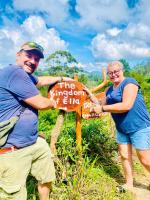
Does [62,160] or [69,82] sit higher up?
[69,82]

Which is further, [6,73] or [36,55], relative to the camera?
[36,55]

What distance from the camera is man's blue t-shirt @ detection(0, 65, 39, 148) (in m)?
3.07

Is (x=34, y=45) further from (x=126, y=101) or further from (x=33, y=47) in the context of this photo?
(x=126, y=101)

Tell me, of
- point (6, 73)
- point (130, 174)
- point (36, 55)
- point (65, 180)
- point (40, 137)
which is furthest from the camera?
point (130, 174)

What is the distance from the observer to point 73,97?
438 cm

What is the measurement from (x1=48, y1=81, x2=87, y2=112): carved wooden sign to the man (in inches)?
35.1

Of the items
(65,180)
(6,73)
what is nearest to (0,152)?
(6,73)

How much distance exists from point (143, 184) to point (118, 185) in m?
0.44

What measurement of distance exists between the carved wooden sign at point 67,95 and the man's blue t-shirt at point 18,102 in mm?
949

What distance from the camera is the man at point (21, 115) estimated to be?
309cm

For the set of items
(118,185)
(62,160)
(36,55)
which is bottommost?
(118,185)

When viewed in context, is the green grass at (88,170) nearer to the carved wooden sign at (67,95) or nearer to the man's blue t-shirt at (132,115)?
the carved wooden sign at (67,95)

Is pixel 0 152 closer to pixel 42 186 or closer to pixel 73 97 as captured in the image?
pixel 42 186

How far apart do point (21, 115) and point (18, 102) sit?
0.13 metres
